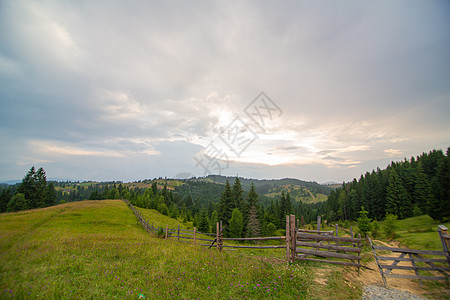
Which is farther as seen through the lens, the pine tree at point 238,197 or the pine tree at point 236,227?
the pine tree at point 238,197

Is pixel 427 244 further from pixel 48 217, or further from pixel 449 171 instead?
pixel 48 217

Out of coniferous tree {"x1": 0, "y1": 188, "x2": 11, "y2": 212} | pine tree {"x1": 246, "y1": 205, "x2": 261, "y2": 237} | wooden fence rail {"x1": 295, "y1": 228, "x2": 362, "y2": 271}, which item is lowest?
pine tree {"x1": 246, "y1": 205, "x2": 261, "y2": 237}

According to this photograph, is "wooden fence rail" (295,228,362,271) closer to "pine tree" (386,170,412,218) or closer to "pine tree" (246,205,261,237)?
"pine tree" (246,205,261,237)

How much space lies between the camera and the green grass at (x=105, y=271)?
1.83 metres

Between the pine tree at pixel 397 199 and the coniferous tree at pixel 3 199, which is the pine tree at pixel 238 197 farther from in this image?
the pine tree at pixel 397 199

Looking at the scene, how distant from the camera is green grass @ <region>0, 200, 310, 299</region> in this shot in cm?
183

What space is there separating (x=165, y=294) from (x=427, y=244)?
74.2ft

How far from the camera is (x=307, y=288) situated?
20.2 ft

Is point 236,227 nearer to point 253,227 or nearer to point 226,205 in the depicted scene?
point 253,227

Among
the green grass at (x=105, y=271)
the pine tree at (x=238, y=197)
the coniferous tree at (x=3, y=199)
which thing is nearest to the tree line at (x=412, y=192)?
the pine tree at (x=238, y=197)

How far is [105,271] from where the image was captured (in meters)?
6.35

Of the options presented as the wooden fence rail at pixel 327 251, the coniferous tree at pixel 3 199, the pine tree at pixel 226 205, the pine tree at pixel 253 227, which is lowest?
the pine tree at pixel 253 227

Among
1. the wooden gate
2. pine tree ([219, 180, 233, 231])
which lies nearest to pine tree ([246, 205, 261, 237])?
pine tree ([219, 180, 233, 231])

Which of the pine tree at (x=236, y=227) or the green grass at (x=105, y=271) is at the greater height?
the green grass at (x=105, y=271)
